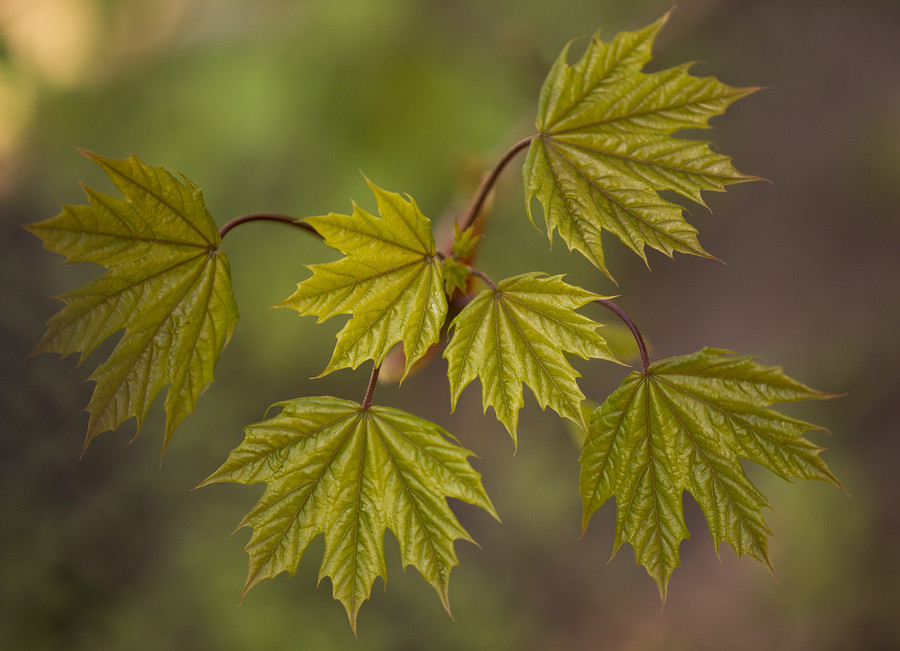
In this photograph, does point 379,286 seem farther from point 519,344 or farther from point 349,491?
point 349,491

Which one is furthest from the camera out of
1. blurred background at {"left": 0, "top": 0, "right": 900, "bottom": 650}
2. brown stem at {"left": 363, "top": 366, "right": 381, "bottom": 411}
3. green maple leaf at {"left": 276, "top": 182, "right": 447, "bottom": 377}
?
blurred background at {"left": 0, "top": 0, "right": 900, "bottom": 650}

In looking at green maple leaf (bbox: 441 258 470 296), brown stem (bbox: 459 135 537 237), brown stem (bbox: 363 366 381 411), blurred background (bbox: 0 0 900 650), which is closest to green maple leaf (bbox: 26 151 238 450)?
brown stem (bbox: 363 366 381 411)

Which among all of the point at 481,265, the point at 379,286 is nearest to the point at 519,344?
the point at 379,286

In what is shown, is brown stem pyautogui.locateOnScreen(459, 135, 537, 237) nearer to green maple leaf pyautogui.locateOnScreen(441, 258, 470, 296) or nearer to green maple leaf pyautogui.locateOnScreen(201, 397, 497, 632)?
green maple leaf pyautogui.locateOnScreen(441, 258, 470, 296)

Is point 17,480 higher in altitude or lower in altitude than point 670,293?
lower

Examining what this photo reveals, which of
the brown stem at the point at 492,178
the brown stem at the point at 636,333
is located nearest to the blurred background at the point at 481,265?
the brown stem at the point at 492,178

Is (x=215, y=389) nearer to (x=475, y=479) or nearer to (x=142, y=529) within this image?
(x=142, y=529)

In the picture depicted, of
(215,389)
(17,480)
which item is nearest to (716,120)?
(215,389)
